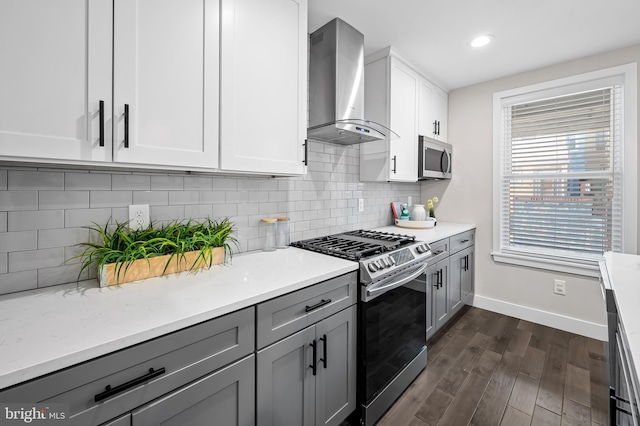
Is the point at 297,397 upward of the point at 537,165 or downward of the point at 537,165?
downward

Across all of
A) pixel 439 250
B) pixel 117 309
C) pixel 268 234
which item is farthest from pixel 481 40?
pixel 117 309

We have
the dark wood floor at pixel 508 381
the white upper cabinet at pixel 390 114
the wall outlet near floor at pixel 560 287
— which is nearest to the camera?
the dark wood floor at pixel 508 381

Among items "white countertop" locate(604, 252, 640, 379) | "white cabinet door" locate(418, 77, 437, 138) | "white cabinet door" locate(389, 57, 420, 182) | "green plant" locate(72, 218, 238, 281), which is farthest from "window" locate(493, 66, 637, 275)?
"green plant" locate(72, 218, 238, 281)

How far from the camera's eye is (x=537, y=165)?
2.90 metres

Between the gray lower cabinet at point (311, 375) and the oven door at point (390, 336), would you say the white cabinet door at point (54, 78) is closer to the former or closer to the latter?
the gray lower cabinet at point (311, 375)

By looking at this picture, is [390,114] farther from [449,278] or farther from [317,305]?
[317,305]

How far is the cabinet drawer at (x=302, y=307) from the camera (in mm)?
1131

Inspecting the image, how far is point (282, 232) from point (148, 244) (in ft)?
2.82

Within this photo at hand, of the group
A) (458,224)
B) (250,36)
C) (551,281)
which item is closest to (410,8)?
(250,36)

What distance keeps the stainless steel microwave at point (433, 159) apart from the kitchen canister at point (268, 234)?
1702 millimetres

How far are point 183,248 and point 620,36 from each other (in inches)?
138

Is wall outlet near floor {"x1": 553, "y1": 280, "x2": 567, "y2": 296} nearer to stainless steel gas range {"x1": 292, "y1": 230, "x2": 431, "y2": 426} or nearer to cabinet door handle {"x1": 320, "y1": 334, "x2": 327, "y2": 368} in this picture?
stainless steel gas range {"x1": 292, "y1": 230, "x2": 431, "y2": 426}

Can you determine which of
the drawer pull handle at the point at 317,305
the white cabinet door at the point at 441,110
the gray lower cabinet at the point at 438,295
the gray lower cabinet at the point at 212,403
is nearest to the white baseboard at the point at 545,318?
the gray lower cabinet at the point at 438,295

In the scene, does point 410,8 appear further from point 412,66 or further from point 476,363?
point 476,363
